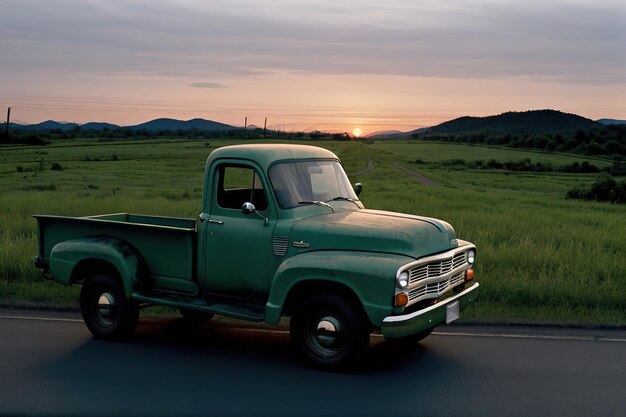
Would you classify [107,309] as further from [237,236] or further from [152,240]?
[237,236]

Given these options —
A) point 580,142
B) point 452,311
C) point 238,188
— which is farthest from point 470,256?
point 580,142

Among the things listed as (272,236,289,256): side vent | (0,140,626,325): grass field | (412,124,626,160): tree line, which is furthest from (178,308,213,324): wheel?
(412,124,626,160): tree line

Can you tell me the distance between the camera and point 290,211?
7.88m

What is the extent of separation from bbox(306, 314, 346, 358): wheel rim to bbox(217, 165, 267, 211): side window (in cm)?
154

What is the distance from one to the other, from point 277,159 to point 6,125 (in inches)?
3189

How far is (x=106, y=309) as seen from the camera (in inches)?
345

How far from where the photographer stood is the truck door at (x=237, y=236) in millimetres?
7855

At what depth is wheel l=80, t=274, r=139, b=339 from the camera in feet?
28.3

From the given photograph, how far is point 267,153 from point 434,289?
227cm

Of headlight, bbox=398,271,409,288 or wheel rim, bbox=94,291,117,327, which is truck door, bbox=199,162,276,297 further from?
headlight, bbox=398,271,409,288

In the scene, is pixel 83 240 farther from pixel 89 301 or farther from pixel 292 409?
pixel 292 409

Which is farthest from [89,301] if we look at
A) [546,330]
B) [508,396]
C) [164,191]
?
[164,191]

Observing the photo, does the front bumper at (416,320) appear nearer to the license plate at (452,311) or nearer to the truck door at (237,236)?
the license plate at (452,311)

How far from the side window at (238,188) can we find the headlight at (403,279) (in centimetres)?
194
